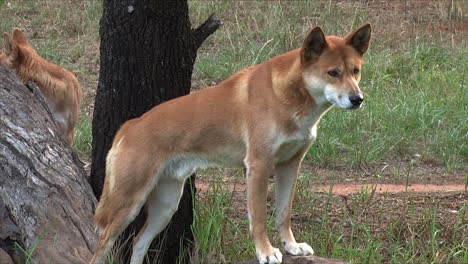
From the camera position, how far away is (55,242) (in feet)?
18.3

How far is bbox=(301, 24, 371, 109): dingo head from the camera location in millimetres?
5098

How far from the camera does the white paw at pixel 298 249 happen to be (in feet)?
17.4

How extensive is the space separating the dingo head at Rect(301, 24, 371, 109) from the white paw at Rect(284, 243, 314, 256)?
87 cm

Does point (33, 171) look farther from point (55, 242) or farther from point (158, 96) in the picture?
point (158, 96)

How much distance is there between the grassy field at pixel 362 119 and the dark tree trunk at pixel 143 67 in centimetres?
41

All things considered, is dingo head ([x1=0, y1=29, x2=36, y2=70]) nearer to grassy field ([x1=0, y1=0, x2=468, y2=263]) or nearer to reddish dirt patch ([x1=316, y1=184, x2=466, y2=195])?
grassy field ([x1=0, y1=0, x2=468, y2=263])

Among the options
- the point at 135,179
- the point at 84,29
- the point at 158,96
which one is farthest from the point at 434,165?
the point at 84,29

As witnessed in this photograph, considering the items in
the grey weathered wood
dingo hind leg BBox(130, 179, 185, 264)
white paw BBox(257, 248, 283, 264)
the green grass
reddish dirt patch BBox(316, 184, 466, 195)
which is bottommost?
reddish dirt patch BBox(316, 184, 466, 195)

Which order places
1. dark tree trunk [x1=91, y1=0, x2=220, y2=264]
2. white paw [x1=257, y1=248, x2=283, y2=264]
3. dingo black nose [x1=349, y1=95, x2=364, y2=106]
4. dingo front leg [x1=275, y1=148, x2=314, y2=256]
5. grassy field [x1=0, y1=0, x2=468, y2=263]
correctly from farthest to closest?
grassy field [x1=0, y1=0, x2=468, y2=263] < dark tree trunk [x1=91, y1=0, x2=220, y2=264] < dingo front leg [x1=275, y1=148, x2=314, y2=256] < white paw [x1=257, y1=248, x2=283, y2=264] < dingo black nose [x1=349, y1=95, x2=364, y2=106]

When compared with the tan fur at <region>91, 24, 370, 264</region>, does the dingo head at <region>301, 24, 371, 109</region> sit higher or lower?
higher

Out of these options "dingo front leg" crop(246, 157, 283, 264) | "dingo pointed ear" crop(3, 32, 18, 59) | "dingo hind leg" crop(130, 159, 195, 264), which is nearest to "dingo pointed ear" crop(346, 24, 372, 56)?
"dingo front leg" crop(246, 157, 283, 264)

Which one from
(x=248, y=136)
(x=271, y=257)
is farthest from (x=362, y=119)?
(x=271, y=257)

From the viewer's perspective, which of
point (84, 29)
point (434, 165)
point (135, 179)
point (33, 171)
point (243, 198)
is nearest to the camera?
point (135, 179)

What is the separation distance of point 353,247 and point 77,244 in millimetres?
1983
